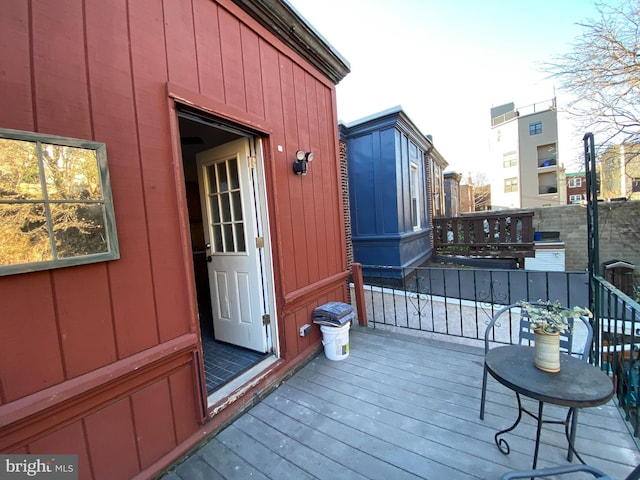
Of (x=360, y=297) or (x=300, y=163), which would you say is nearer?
(x=300, y=163)

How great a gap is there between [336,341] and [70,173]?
94.5 inches

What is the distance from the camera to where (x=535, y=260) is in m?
7.08

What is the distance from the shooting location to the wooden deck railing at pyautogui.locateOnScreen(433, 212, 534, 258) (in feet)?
23.1

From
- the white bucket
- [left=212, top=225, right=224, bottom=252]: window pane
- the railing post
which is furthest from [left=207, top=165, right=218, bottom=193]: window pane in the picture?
the railing post

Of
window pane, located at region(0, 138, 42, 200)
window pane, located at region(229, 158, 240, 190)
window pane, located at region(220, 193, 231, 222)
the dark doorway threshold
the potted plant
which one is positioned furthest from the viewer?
window pane, located at region(220, 193, 231, 222)

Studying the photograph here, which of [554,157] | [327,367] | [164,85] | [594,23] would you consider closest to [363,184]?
[327,367]

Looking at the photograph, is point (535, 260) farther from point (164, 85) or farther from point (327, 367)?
point (164, 85)

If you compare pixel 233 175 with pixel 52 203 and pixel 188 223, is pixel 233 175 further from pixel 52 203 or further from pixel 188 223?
pixel 52 203

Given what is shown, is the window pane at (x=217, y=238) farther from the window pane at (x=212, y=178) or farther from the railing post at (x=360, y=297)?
the railing post at (x=360, y=297)

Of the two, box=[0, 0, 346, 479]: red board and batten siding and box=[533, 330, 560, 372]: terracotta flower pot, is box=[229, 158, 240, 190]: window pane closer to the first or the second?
box=[0, 0, 346, 479]: red board and batten siding

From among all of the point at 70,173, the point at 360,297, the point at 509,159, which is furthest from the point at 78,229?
the point at 509,159

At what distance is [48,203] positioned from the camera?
1.19m

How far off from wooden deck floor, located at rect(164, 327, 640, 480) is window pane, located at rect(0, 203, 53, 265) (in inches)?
54.8

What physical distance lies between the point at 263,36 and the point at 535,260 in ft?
26.5
